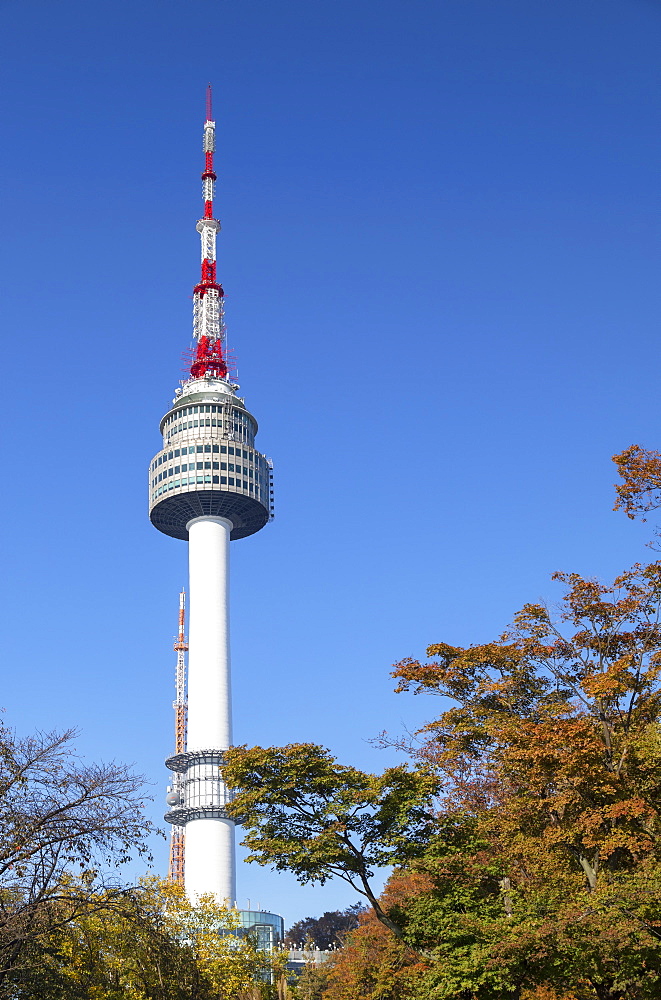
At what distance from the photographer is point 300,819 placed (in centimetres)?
3828

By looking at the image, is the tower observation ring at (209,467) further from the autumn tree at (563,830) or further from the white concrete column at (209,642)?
the autumn tree at (563,830)

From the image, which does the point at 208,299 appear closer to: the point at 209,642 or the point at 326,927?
the point at 209,642

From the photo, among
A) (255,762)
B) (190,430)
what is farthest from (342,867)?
(190,430)

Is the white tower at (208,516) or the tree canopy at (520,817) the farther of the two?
the white tower at (208,516)

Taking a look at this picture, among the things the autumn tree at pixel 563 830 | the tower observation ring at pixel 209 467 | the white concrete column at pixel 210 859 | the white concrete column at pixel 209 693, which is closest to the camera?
the autumn tree at pixel 563 830

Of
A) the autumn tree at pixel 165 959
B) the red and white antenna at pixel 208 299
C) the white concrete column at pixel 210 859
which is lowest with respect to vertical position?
the autumn tree at pixel 165 959

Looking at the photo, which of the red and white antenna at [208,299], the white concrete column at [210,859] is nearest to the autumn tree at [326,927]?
the white concrete column at [210,859]

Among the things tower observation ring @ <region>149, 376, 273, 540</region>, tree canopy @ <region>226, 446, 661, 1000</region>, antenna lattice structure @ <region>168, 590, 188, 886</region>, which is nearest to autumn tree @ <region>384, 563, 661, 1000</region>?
tree canopy @ <region>226, 446, 661, 1000</region>

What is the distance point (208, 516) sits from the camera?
130 metres

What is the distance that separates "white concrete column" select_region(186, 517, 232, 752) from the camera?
119500mm

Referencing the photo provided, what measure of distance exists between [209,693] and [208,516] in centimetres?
2237

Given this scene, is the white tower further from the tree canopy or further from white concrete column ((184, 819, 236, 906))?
the tree canopy

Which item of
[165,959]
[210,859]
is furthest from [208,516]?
[165,959]

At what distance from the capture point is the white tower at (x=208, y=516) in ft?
387
